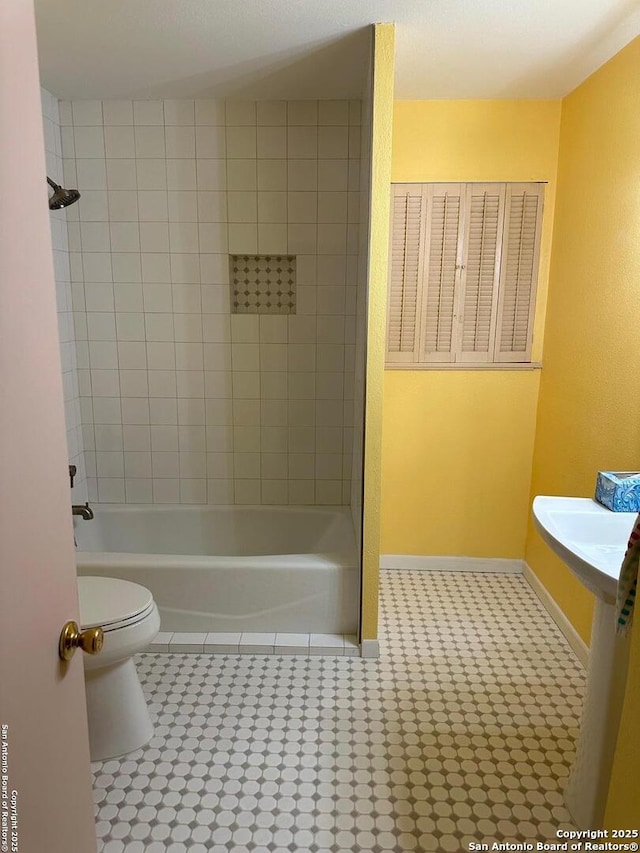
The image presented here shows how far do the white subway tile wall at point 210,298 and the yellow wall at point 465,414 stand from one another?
0.94ft

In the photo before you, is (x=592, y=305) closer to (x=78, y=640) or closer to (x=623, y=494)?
(x=623, y=494)

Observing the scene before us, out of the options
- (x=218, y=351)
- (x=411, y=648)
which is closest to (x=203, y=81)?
(x=218, y=351)

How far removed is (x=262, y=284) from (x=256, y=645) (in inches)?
71.1

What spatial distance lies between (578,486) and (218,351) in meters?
1.89

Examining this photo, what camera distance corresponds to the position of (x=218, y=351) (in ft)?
10.2

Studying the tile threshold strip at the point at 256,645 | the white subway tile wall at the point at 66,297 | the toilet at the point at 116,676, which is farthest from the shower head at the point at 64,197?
the tile threshold strip at the point at 256,645

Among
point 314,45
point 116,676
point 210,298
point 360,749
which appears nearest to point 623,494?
point 360,749

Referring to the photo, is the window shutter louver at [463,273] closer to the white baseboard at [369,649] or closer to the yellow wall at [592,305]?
the yellow wall at [592,305]

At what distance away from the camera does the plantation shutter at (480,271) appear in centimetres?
293

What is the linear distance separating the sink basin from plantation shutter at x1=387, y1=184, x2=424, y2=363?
1.37m

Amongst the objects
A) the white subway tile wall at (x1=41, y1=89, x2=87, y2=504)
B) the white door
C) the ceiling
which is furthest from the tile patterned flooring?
the ceiling

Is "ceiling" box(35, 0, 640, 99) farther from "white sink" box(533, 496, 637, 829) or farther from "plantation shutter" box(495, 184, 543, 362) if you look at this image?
"white sink" box(533, 496, 637, 829)

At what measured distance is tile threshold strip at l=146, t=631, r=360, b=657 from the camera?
2.52 metres

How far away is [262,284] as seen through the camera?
3.09 meters
